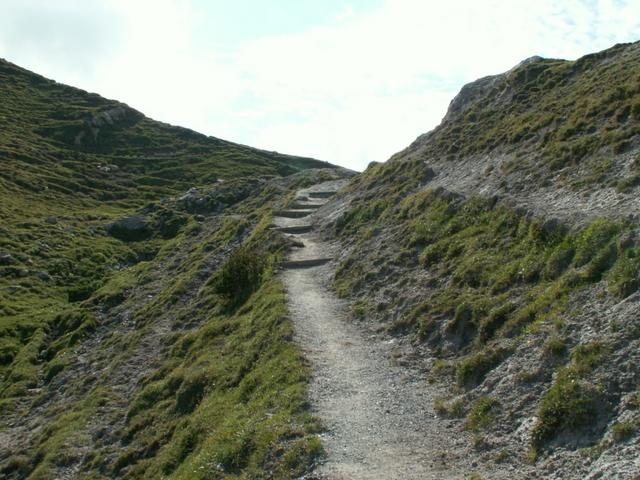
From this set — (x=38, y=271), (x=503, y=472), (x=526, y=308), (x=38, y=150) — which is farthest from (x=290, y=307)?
(x=38, y=150)

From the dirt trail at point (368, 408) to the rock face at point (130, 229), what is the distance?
133 feet

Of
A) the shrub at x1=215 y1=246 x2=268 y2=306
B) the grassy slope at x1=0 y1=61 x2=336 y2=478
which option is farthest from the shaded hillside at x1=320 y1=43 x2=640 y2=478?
the shrub at x1=215 y1=246 x2=268 y2=306

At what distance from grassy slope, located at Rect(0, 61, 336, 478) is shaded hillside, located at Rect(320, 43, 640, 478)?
464 centimetres

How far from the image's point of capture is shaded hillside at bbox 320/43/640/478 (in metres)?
14.0

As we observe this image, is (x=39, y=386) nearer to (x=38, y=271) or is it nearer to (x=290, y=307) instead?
(x=290, y=307)

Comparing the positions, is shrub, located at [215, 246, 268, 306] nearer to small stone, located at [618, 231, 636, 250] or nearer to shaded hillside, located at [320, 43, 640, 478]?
shaded hillside, located at [320, 43, 640, 478]

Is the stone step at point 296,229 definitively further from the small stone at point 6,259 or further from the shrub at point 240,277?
the small stone at point 6,259

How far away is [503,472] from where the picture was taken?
1345cm

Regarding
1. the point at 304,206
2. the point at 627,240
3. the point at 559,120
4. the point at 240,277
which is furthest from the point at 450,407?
the point at 304,206

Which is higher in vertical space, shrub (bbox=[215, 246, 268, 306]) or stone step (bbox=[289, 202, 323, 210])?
stone step (bbox=[289, 202, 323, 210])

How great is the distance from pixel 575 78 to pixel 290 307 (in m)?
23.6

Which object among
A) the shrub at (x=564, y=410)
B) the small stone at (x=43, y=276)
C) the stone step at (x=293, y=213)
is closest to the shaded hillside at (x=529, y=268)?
the shrub at (x=564, y=410)

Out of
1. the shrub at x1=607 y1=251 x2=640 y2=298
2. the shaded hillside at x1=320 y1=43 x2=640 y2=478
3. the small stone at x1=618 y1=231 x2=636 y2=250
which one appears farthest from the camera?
the small stone at x1=618 y1=231 x2=636 y2=250

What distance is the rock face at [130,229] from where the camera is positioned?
65562 millimetres
